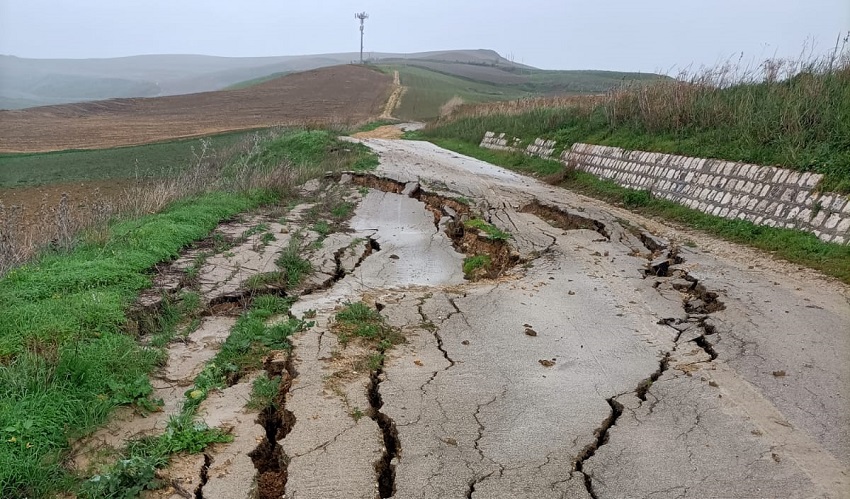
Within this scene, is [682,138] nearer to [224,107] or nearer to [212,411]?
[212,411]

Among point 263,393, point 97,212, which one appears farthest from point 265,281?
point 97,212

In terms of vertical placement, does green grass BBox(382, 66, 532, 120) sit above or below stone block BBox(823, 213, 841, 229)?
above

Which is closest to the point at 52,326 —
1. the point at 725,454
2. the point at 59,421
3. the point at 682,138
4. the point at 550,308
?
the point at 59,421

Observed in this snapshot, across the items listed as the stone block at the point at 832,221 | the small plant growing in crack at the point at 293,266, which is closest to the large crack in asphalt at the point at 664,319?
the stone block at the point at 832,221

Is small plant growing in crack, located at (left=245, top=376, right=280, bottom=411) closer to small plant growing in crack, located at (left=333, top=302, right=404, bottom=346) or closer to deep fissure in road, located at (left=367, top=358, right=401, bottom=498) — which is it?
deep fissure in road, located at (left=367, top=358, right=401, bottom=498)

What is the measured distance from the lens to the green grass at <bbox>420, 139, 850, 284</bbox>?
22.3 ft

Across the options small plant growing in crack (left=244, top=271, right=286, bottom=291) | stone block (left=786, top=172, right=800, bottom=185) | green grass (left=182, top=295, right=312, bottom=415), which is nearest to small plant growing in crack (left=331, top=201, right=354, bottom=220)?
small plant growing in crack (left=244, top=271, right=286, bottom=291)

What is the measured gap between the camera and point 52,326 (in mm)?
4316

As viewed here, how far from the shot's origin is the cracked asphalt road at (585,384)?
3.16m

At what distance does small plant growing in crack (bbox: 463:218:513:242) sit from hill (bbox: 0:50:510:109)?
76.6m

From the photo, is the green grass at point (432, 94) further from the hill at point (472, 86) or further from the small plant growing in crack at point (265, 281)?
the small plant growing in crack at point (265, 281)

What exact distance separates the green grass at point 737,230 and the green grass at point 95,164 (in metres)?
10.8

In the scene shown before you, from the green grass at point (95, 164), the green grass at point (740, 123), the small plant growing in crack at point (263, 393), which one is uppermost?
the green grass at point (740, 123)

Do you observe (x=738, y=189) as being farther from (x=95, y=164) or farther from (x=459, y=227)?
(x=95, y=164)
